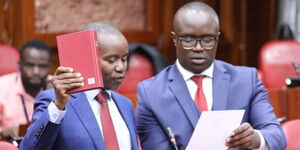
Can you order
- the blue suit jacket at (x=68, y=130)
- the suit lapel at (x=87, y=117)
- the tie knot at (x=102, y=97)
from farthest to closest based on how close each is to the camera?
the tie knot at (x=102, y=97)
the suit lapel at (x=87, y=117)
the blue suit jacket at (x=68, y=130)

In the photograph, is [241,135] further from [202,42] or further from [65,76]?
[65,76]

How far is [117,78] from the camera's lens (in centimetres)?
229

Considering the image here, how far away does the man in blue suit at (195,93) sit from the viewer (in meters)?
2.55

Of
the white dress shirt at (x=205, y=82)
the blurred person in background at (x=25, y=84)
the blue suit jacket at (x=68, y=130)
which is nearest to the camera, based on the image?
the blue suit jacket at (x=68, y=130)

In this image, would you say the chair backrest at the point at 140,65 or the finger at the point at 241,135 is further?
the chair backrest at the point at 140,65

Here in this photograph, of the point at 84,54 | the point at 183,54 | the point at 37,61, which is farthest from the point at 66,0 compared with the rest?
the point at 84,54

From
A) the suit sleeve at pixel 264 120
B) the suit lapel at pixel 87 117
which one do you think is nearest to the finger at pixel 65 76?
the suit lapel at pixel 87 117

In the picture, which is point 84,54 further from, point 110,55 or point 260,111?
point 260,111

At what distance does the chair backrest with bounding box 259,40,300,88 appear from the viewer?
496 centimetres

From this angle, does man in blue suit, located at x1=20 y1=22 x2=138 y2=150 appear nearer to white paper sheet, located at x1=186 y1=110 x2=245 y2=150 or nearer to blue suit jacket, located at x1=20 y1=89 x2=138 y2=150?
blue suit jacket, located at x1=20 y1=89 x2=138 y2=150

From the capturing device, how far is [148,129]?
2582 millimetres

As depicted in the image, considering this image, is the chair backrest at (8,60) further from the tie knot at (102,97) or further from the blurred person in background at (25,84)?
the tie knot at (102,97)

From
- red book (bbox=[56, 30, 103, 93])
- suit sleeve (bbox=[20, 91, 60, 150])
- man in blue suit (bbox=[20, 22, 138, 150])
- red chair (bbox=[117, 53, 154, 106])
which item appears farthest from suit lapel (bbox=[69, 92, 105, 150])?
red chair (bbox=[117, 53, 154, 106])

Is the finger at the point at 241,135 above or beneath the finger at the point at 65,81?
beneath
